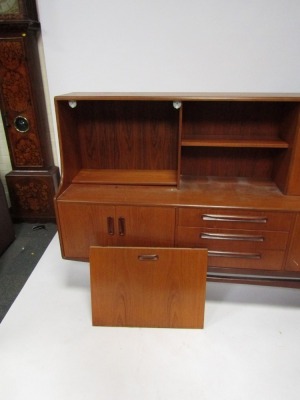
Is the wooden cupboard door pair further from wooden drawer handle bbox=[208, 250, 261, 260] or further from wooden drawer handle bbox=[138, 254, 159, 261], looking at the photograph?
wooden drawer handle bbox=[208, 250, 261, 260]

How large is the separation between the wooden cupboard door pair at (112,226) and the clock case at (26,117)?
1.08 meters

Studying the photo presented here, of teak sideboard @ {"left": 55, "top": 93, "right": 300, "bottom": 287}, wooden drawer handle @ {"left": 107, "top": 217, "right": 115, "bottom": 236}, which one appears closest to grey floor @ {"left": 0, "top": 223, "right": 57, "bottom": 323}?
teak sideboard @ {"left": 55, "top": 93, "right": 300, "bottom": 287}

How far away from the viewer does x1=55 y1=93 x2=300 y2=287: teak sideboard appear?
61.8 inches

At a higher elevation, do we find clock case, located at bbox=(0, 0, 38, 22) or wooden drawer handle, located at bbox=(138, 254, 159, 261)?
clock case, located at bbox=(0, 0, 38, 22)

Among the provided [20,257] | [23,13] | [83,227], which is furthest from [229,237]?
[23,13]

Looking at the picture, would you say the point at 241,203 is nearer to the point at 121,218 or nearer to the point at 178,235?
the point at 178,235

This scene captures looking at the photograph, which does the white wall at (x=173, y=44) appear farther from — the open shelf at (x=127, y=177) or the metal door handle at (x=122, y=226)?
the metal door handle at (x=122, y=226)

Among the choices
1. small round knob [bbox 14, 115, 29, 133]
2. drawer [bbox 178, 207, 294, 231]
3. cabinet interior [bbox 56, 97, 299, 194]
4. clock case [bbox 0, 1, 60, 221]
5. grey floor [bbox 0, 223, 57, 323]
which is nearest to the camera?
drawer [bbox 178, 207, 294, 231]

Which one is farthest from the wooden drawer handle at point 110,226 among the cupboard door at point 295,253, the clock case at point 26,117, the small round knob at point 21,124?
the small round knob at point 21,124

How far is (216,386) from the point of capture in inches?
54.5

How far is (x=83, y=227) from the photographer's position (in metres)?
1.66

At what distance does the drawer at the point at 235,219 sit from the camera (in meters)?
1.54

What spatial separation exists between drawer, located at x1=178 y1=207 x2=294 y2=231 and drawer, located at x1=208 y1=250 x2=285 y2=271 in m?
0.16

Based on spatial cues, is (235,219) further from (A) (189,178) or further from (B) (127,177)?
(B) (127,177)
